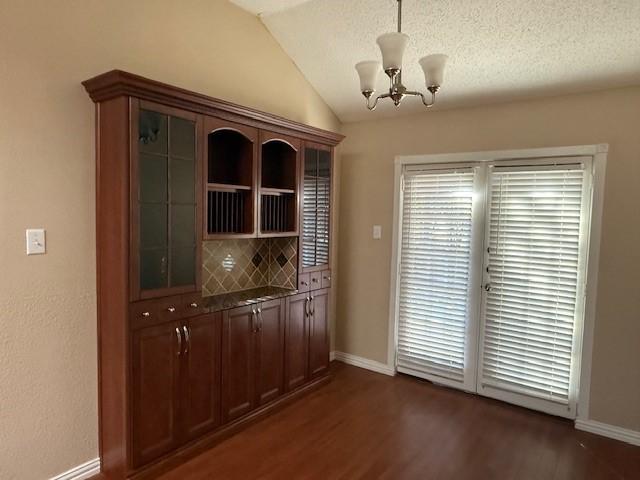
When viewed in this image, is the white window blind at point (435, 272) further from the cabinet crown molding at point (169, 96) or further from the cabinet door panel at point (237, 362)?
the cabinet door panel at point (237, 362)

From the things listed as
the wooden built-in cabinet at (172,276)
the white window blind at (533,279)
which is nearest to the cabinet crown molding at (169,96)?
the wooden built-in cabinet at (172,276)

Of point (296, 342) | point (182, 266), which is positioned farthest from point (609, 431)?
point (182, 266)

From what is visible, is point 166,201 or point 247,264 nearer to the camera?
point 166,201

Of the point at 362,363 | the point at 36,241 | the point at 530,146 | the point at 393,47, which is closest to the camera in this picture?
the point at 393,47

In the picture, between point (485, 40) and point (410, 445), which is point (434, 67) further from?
point (410, 445)

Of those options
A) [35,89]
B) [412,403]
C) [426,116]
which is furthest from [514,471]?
[35,89]

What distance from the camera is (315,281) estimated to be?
3.42 m

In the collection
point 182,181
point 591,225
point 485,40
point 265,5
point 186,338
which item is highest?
point 265,5

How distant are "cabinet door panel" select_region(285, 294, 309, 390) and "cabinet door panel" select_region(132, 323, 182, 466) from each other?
956mm

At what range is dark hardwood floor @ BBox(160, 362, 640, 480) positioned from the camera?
2445 mm

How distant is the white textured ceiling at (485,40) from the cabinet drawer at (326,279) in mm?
1574

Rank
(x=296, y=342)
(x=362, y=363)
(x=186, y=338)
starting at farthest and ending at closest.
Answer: (x=362, y=363) < (x=296, y=342) < (x=186, y=338)

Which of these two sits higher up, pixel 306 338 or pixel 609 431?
pixel 306 338

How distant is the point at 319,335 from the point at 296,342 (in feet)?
0.99
